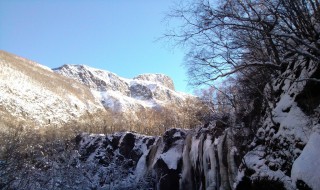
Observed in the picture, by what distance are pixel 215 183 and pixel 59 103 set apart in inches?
3790

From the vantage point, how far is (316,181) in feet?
14.4

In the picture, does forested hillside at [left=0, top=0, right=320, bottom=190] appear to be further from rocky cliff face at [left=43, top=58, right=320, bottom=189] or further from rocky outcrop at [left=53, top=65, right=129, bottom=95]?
rocky outcrop at [left=53, top=65, right=129, bottom=95]

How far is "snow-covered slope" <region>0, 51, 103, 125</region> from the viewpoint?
89562 millimetres

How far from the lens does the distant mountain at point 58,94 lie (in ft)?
297

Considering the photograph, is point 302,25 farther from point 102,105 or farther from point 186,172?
point 102,105

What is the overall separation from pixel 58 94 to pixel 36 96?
38.6ft

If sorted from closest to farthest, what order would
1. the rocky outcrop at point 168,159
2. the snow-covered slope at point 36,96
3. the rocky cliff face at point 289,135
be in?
1. the rocky cliff face at point 289,135
2. the rocky outcrop at point 168,159
3. the snow-covered slope at point 36,96

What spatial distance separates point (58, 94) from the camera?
109 metres

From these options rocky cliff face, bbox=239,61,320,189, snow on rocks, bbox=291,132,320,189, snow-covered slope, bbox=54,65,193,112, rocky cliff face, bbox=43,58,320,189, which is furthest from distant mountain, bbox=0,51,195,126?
snow on rocks, bbox=291,132,320,189

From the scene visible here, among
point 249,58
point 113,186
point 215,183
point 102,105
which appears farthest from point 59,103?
point 249,58

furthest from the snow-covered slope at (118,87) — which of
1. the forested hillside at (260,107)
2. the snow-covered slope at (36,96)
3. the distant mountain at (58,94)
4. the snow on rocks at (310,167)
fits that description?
the snow on rocks at (310,167)

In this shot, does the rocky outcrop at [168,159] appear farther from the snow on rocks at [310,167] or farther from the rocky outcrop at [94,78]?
the rocky outcrop at [94,78]

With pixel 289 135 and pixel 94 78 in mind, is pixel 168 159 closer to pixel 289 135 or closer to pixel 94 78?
pixel 289 135

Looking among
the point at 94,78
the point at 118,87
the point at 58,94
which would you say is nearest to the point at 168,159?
the point at 58,94
